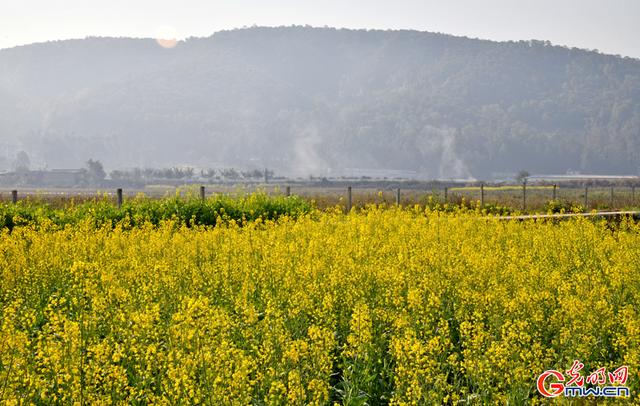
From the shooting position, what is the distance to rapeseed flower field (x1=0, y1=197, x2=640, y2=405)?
18.6 feet

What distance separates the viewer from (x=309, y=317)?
8836 mm

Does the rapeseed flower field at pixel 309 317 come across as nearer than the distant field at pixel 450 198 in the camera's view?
Yes

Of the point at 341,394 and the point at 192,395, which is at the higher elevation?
the point at 192,395

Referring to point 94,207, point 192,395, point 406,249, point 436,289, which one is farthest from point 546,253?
point 94,207

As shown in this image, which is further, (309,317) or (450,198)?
(450,198)

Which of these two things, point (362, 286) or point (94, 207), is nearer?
point (362, 286)

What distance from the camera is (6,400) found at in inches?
193

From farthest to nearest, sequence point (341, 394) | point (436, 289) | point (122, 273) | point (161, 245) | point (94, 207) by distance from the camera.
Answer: point (94, 207) → point (161, 245) → point (122, 273) → point (436, 289) → point (341, 394)

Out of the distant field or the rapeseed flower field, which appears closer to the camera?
the rapeseed flower field

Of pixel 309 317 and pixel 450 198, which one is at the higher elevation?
pixel 450 198

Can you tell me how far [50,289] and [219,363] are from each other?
591 centimetres

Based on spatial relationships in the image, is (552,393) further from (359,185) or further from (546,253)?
(359,185)

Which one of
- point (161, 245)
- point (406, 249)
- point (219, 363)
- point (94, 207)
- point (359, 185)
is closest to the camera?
point (219, 363)

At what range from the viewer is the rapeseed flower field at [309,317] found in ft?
18.6
